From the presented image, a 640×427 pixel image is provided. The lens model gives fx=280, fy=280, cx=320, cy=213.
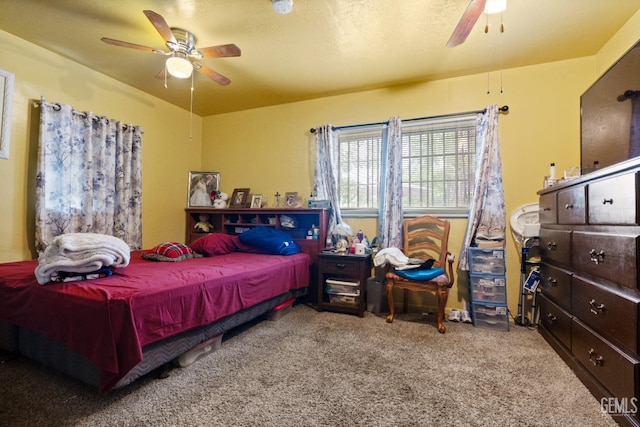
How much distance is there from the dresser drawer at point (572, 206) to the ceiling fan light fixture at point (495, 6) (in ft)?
4.31

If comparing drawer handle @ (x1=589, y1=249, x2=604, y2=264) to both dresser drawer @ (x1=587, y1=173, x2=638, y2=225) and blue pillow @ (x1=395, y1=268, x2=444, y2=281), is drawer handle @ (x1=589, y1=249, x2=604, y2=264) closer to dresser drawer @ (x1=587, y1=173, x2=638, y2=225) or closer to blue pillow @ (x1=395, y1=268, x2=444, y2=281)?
dresser drawer @ (x1=587, y1=173, x2=638, y2=225)

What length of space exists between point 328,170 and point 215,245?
154cm

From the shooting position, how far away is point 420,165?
316cm

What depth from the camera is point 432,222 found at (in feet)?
9.65

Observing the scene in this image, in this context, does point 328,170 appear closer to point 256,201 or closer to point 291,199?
point 291,199

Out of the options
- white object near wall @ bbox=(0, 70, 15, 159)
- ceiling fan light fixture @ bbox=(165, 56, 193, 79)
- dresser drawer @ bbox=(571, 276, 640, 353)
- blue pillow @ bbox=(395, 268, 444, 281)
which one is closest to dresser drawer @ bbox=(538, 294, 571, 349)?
dresser drawer @ bbox=(571, 276, 640, 353)

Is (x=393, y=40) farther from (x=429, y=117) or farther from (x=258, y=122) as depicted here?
(x=258, y=122)

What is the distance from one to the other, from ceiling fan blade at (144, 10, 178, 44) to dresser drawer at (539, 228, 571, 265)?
3022 mm

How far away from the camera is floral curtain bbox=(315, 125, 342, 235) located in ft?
10.9

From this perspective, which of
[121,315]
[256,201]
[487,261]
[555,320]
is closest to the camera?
[121,315]

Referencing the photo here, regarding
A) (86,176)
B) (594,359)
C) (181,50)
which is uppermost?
(181,50)

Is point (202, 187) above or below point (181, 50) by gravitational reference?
below

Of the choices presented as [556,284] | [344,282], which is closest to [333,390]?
[344,282]

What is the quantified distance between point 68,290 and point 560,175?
3887 mm
